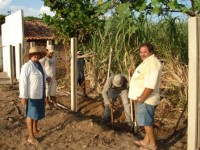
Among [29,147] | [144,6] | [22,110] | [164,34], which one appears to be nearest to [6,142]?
[29,147]

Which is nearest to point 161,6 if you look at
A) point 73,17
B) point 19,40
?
point 73,17

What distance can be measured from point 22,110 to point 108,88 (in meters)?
1.93

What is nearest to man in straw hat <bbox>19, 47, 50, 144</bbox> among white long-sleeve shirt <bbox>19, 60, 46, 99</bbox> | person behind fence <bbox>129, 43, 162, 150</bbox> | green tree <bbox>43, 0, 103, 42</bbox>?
white long-sleeve shirt <bbox>19, 60, 46, 99</bbox>

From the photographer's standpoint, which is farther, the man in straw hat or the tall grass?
the tall grass

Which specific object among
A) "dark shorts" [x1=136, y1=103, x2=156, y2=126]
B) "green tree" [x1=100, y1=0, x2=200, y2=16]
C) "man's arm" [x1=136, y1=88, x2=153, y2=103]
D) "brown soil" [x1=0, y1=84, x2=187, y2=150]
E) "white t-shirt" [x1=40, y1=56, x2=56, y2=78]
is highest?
"green tree" [x1=100, y1=0, x2=200, y2=16]

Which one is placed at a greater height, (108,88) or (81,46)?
(81,46)

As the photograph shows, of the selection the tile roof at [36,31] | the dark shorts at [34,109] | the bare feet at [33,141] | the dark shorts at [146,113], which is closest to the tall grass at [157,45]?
the dark shorts at [146,113]

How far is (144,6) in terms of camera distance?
5250 mm

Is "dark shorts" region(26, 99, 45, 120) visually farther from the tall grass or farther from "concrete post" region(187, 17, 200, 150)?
the tall grass

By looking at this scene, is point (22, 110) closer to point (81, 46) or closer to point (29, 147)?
point (29, 147)

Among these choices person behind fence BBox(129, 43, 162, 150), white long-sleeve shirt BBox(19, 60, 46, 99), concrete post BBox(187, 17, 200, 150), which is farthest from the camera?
white long-sleeve shirt BBox(19, 60, 46, 99)

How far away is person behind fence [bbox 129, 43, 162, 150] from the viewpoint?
4680mm

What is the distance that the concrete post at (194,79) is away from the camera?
445cm

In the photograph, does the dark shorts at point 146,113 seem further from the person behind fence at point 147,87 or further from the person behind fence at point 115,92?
the person behind fence at point 115,92
